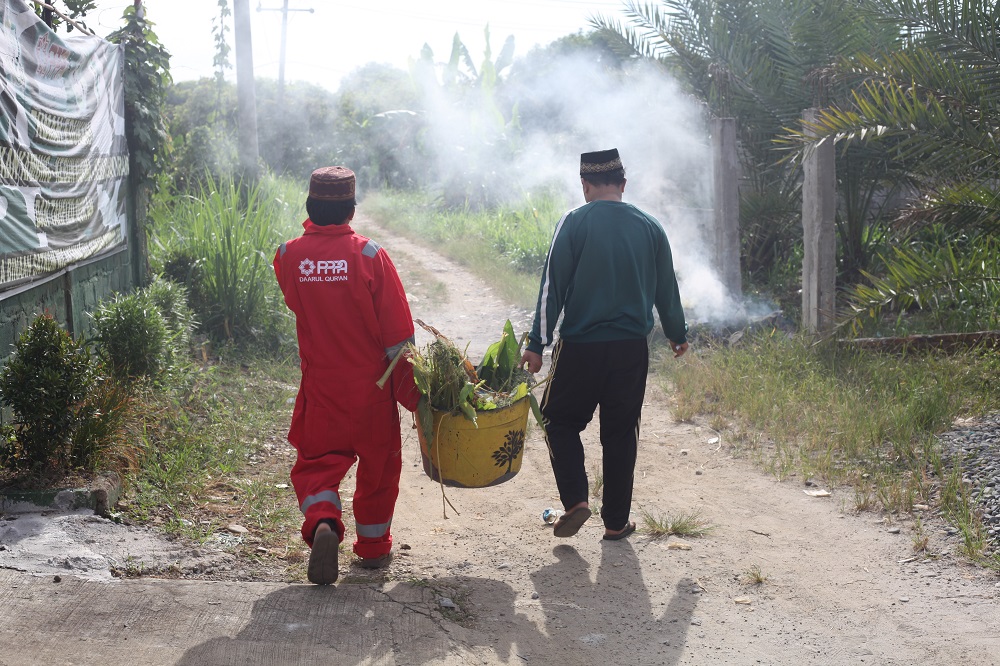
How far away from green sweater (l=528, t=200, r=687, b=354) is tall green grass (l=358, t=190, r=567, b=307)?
689 cm

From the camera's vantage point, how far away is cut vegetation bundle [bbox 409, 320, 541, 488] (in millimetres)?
4074

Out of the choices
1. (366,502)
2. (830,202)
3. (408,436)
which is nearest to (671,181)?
(830,202)

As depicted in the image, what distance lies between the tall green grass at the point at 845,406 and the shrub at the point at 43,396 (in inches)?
156

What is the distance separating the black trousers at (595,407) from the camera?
14.5 ft

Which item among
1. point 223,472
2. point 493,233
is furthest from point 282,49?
point 223,472

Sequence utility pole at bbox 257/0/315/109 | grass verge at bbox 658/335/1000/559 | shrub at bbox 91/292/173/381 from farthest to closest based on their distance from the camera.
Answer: utility pole at bbox 257/0/315/109 → shrub at bbox 91/292/173/381 → grass verge at bbox 658/335/1000/559

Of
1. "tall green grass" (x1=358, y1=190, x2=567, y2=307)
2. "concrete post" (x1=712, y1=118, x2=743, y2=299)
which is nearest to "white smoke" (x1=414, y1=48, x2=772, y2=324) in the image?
"concrete post" (x1=712, y1=118, x2=743, y2=299)

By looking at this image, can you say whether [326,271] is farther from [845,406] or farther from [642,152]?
[642,152]

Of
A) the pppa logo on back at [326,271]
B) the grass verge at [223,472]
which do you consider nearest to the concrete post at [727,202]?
the grass verge at [223,472]

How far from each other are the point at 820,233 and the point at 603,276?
407 centimetres

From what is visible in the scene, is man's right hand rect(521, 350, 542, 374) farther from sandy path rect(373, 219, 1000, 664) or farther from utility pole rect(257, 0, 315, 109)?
utility pole rect(257, 0, 315, 109)

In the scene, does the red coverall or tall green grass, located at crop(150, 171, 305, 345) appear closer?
the red coverall

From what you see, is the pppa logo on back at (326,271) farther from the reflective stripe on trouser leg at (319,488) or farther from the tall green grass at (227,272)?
the tall green grass at (227,272)

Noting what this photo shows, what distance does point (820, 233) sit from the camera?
777 cm
